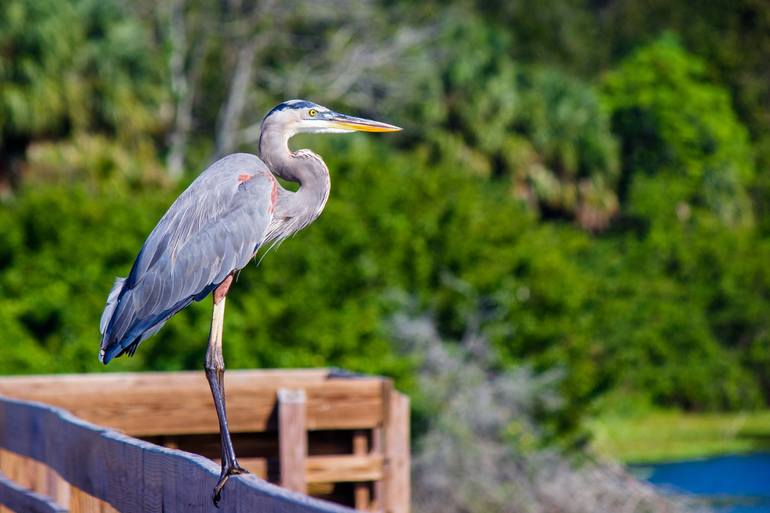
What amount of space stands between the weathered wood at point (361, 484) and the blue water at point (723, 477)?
19650 millimetres

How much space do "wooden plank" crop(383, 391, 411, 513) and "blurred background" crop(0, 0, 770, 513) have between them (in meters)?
7.76

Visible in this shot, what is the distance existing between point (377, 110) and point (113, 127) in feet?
25.6

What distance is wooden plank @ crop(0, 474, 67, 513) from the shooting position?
4.71 metres

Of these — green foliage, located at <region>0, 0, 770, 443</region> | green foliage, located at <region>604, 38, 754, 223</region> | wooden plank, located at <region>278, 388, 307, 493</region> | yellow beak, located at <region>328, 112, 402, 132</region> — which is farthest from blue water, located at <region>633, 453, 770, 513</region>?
yellow beak, located at <region>328, 112, 402, 132</region>

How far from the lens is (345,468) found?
6348mm

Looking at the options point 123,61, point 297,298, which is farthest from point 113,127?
point 297,298

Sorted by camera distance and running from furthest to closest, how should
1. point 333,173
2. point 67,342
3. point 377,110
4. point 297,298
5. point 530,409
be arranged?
point 377,110, point 333,173, point 530,409, point 297,298, point 67,342

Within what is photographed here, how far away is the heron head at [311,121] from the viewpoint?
534 cm

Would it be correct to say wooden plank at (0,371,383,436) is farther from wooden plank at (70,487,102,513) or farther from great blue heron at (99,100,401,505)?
wooden plank at (70,487,102,513)

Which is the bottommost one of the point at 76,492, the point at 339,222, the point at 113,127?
the point at 76,492

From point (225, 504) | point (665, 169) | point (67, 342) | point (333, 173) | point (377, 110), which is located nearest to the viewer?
point (225, 504)

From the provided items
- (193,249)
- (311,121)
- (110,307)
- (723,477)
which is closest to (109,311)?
(110,307)

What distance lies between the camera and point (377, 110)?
99.3ft

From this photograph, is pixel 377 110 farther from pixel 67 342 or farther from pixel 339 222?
pixel 67 342
